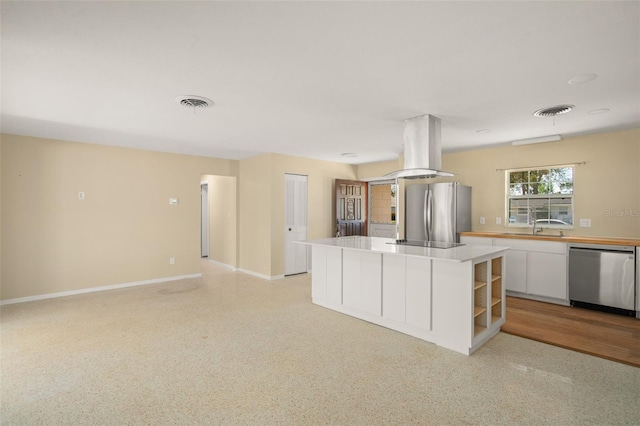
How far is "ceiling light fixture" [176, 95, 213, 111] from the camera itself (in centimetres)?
300

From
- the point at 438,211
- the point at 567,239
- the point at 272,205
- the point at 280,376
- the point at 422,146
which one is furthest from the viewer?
the point at 272,205

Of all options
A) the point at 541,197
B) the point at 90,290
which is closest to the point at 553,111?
the point at 541,197

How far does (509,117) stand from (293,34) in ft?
9.45

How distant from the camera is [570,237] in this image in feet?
14.5

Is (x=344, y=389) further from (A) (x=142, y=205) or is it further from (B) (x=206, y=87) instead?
(A) (x=142, y=205)

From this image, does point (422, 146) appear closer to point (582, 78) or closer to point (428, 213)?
point (582, 78)

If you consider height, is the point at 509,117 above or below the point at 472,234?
above

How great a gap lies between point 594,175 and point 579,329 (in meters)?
2.30

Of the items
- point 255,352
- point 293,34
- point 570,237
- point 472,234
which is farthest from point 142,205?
point 570,237

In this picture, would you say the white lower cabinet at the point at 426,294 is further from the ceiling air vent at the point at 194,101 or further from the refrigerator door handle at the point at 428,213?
the ceiling air vent at the point at 194,101

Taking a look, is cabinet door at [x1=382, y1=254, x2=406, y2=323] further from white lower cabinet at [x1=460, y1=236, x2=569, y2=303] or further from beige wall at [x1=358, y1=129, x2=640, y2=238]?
beige wall at [x1=358, y1=129, x2=640, y2=238]

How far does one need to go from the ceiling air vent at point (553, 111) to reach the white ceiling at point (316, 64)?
0.12m

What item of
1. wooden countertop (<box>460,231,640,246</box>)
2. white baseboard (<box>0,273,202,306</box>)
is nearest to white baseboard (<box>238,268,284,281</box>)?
white baseboard (<box>0,273,202,306</box>)

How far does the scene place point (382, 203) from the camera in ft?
27.1
